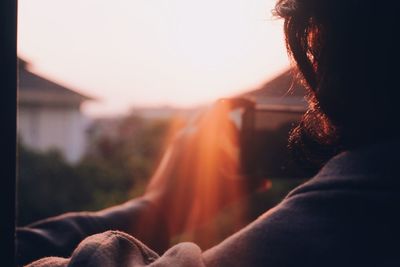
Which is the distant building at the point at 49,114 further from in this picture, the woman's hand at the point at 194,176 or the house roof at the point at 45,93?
the woman's hand at the point at 194,176

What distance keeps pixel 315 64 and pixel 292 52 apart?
0.16 ft

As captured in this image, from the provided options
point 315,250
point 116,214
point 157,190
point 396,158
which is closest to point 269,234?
point 315,250

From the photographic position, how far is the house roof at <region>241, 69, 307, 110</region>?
1265mm

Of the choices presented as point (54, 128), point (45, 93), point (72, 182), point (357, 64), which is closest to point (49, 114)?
point (54, 128)

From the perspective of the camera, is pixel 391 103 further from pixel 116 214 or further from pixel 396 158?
pixel 116 214

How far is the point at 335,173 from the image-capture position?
655 millimetres

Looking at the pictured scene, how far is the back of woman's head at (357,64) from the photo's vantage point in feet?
2.38

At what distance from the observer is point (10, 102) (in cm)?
70

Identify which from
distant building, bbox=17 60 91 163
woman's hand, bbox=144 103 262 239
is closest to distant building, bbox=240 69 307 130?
woman's hand, bbox=144 103 262 239

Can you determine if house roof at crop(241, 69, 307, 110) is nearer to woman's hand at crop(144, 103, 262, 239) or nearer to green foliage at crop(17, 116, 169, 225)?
woman's hand at crop(144, 103, 262, 239)

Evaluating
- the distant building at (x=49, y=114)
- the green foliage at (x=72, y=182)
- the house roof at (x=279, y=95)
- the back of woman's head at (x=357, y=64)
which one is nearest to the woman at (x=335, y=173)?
the back of woman's head at (x=357, y=64)

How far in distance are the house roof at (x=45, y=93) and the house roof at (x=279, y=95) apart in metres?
12.0

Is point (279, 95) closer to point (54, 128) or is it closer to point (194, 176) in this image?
point (194, 176)

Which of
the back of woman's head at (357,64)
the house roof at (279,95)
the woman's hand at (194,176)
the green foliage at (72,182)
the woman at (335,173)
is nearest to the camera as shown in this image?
the woman at (335,173)
